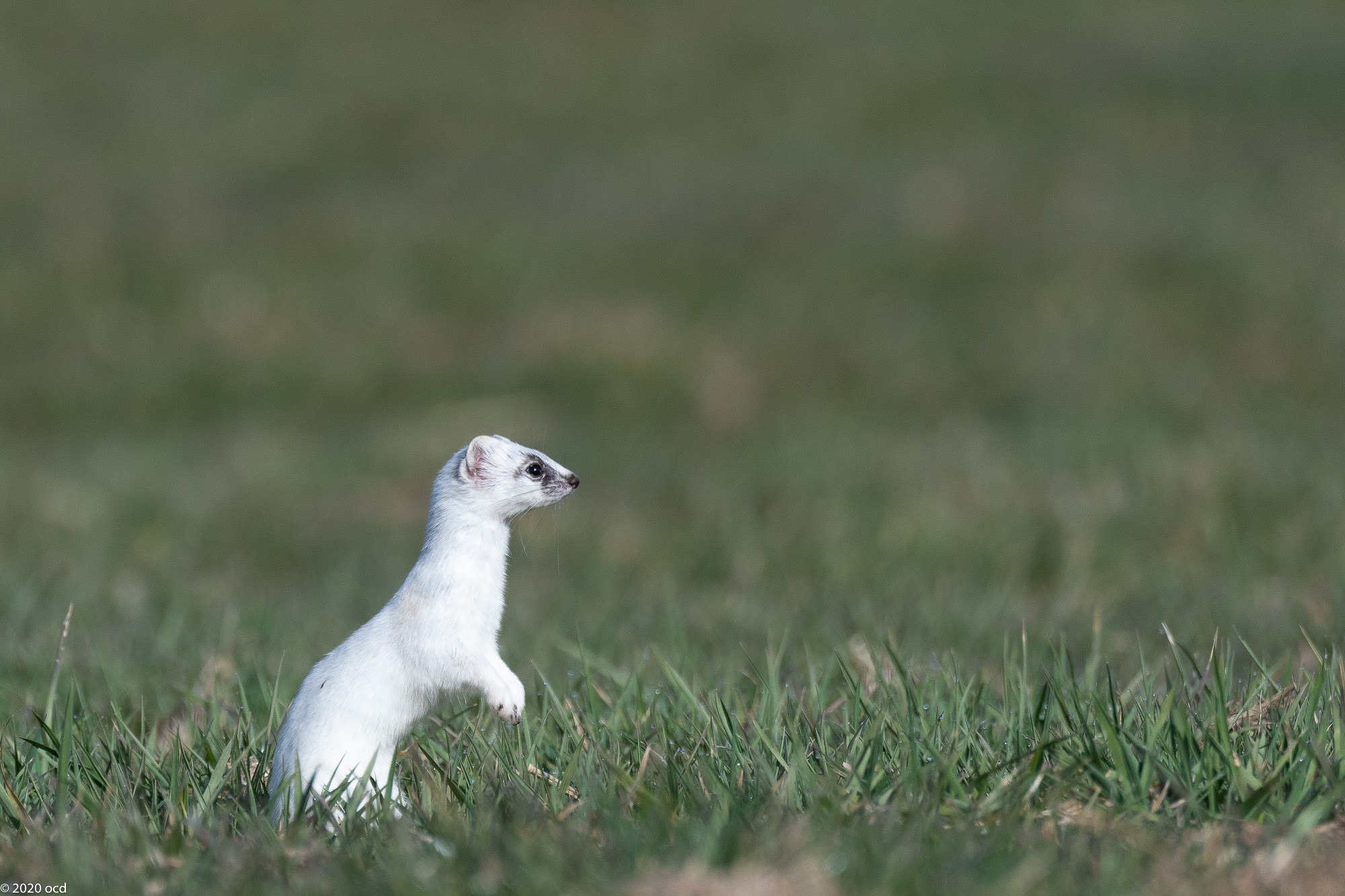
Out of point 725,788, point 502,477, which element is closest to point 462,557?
point 502,477

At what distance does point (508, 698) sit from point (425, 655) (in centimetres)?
20

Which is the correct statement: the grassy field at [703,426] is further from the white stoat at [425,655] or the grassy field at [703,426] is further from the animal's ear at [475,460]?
the animal's ear at [475,460]

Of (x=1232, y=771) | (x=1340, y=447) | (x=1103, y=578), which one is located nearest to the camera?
(x=1232, y=771)

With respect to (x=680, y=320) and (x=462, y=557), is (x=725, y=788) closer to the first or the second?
(x=462, y=557)

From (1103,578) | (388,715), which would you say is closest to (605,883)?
(388,715)

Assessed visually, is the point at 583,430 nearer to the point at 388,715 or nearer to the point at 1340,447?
the point at 1340,447

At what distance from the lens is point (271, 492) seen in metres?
8.08

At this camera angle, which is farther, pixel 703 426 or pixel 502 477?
pixel 703 426

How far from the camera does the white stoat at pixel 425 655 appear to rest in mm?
2602

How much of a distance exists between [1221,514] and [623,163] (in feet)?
32.5

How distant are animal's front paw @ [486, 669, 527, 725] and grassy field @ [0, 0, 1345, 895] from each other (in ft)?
0.47

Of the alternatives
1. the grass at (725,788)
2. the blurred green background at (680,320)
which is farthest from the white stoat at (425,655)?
the blurred green background at (680,320)

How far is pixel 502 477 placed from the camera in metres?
2.87

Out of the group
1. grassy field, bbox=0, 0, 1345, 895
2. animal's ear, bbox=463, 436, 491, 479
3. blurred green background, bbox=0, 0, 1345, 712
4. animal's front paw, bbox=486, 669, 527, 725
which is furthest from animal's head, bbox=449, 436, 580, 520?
blurred green background, bbox=0, 0, 1345, 712
